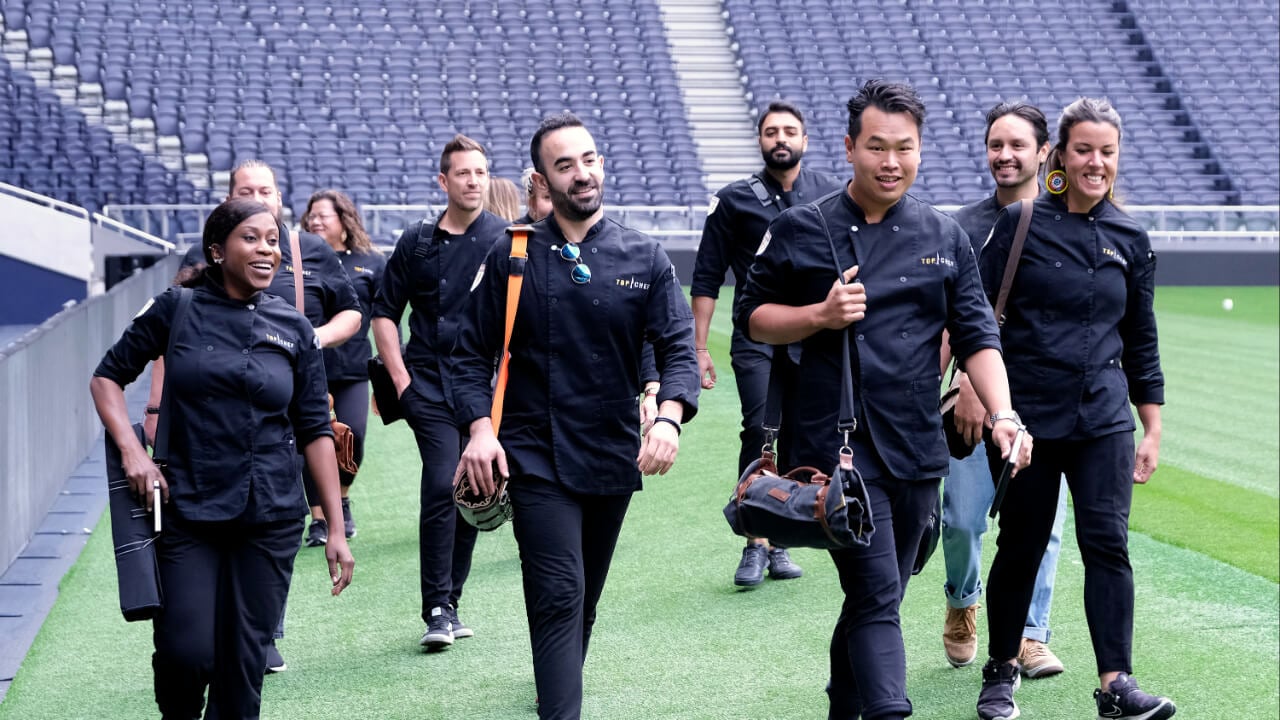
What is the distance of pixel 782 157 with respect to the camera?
21.9 feet

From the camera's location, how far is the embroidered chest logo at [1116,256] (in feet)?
15.4

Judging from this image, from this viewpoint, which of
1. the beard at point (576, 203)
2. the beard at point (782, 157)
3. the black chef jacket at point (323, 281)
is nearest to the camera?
the beard at point (576, 203)

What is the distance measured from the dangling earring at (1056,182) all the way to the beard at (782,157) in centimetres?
200

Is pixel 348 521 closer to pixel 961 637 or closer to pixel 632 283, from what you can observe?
pixel 961 637

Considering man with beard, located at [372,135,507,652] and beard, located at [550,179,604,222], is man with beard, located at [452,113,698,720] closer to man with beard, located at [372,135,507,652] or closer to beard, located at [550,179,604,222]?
beard, located at [550,179,604,222]

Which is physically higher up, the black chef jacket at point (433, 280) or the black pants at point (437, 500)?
the black chef jacket at point (433, 280)

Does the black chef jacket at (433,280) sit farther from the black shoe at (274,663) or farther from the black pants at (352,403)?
the black pants at (352,403)

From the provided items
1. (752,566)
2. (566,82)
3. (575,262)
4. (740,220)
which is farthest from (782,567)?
(566,82)

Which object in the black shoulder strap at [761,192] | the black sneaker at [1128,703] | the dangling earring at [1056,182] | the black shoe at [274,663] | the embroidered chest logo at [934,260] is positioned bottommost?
the black shoe at [274,663]

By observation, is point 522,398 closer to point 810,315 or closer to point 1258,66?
point 810,315

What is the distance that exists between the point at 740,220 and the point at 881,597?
10.1 feet

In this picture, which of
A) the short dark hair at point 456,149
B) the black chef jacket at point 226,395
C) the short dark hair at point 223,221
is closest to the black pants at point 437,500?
the short dark hair at point 456,149

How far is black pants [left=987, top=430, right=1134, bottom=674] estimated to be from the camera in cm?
463

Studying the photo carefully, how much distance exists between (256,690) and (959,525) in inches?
101
